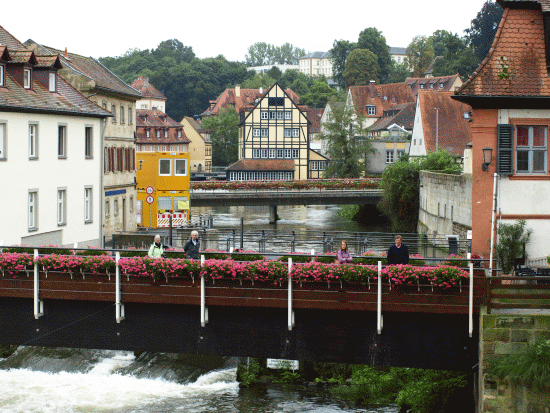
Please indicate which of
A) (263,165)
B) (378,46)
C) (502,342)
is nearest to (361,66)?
(378,46)

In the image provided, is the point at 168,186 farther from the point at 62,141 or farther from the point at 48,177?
the point at 48,177

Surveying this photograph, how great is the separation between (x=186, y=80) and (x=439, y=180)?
344ft

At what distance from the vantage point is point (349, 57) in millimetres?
129000

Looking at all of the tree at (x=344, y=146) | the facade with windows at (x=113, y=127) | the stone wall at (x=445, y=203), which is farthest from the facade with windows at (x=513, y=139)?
the tree at (x=344, y=146)

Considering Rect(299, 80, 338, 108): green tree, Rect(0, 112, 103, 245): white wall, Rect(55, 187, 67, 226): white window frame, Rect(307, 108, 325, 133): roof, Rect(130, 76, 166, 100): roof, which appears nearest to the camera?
Rect(0, 112, 103, 245): white wall

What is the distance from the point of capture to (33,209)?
2884 cm

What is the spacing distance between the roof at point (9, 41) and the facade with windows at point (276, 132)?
49319 mm

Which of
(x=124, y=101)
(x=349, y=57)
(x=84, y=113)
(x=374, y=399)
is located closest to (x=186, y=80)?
(x=349, y=57)

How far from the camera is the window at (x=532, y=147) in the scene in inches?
713

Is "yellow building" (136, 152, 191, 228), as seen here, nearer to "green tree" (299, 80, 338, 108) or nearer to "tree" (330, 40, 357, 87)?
"green tree" (299, 80, 338, 108)

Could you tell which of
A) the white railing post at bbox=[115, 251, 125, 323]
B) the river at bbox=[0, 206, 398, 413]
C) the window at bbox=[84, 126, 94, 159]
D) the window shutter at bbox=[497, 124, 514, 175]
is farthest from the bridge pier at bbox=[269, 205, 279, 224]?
the white railing post at bbox=[115, 251, 125, 323]

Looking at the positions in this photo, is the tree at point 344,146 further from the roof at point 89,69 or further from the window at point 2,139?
the window at point 2,139

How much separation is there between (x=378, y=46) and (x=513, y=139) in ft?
388

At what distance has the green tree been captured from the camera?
128 m
